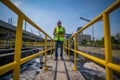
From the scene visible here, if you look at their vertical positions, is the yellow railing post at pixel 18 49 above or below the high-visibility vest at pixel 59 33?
below

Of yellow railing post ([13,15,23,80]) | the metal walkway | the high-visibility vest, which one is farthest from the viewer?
the high-visibility vest

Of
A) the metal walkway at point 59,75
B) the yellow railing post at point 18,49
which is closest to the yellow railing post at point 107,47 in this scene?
the yellow railing post at point 18,49

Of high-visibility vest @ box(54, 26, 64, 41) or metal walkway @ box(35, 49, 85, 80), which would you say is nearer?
metal walkway @ box(35, 49, 85, 80)

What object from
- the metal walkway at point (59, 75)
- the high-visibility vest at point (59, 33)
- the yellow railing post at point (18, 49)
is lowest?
the metal walkway at point (59, 75)

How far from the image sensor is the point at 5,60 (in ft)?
19.7

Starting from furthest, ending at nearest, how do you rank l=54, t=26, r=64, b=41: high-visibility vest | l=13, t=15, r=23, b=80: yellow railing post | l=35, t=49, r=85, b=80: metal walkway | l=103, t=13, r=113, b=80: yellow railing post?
l=54, t=26, r=64, b=41: high-visibility vest → l=35, t=49, r=85, b=80: metal walkway → l=13, t=15, r=23, b=80: yellow railing post → l=103, t=13, r=113, b=80: yellow railing post

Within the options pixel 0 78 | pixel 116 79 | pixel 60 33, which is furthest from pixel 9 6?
pixel 116 79

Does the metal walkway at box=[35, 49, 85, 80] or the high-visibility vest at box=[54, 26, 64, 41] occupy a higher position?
the high-visibility vest at box=[54, 26, 64, 41]

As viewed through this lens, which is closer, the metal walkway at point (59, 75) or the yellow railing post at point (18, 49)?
the yellow railing post at point (18, 49)

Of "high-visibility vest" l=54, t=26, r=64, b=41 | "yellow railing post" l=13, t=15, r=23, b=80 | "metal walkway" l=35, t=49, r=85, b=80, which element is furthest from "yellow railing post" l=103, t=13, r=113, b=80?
"high-visibility vest" l=54, t=26, r=64, b=41

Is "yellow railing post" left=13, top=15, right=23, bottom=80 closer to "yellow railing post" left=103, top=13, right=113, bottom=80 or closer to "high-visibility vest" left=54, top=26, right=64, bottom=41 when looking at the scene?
"yellow railing post" left=103, top=13, right=113, bottom=80

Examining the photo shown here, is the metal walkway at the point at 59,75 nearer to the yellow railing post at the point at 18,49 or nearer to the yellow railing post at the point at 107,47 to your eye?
the yellow railing post at the point at 18,49

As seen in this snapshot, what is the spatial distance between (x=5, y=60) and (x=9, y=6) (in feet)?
17.3

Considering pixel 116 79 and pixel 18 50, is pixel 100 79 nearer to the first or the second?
pixel 116 79
